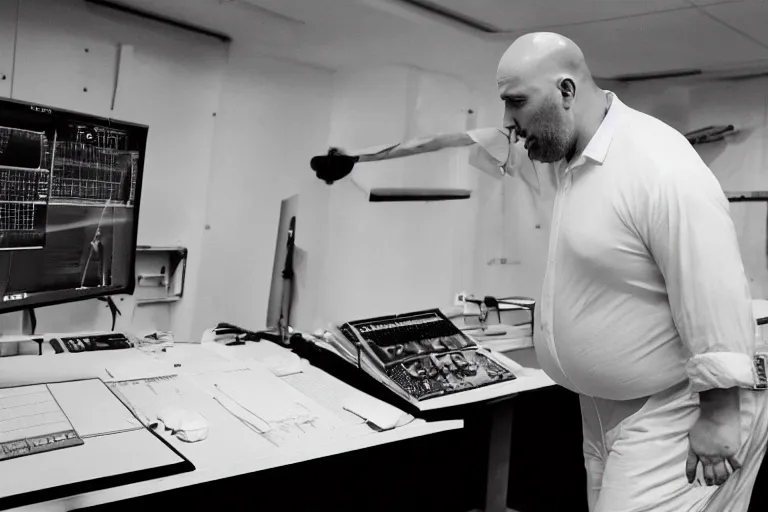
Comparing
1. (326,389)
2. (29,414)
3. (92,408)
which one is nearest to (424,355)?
(326,389)

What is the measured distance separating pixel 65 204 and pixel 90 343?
0.47 m

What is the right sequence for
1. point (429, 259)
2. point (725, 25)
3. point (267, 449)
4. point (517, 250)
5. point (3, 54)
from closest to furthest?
1. point (267, 449)
2. point (3, 54)
3. point (725, 25)
4. point (429, 259)
5. point (517, 250)

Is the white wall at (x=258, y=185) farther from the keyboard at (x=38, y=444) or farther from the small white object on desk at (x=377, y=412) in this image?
the keyboard at (x=38, y=444)

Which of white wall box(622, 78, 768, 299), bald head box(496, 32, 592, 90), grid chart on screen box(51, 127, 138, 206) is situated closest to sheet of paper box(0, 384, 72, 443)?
grid chart on screen box(51, 127, 138, 206)

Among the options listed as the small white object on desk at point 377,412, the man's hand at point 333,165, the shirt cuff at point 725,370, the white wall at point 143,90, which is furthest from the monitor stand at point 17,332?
the shirt cuff at point 725,370

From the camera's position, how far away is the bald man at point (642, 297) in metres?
1.08

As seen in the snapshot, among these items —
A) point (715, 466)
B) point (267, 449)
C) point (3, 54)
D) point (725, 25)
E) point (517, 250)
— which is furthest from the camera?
point (517, 250)

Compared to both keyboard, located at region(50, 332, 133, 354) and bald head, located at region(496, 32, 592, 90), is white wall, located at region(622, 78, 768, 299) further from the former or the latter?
keyboard, located at region(50, 332, 133, 354)

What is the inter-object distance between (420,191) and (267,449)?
4.48 feet

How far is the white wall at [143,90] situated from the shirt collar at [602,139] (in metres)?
1.17

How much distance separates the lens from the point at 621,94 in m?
2.53

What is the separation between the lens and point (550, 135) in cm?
127

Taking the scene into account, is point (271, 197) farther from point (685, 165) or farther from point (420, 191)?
point (685, 165)

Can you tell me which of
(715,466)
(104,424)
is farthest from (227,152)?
(715,466)
